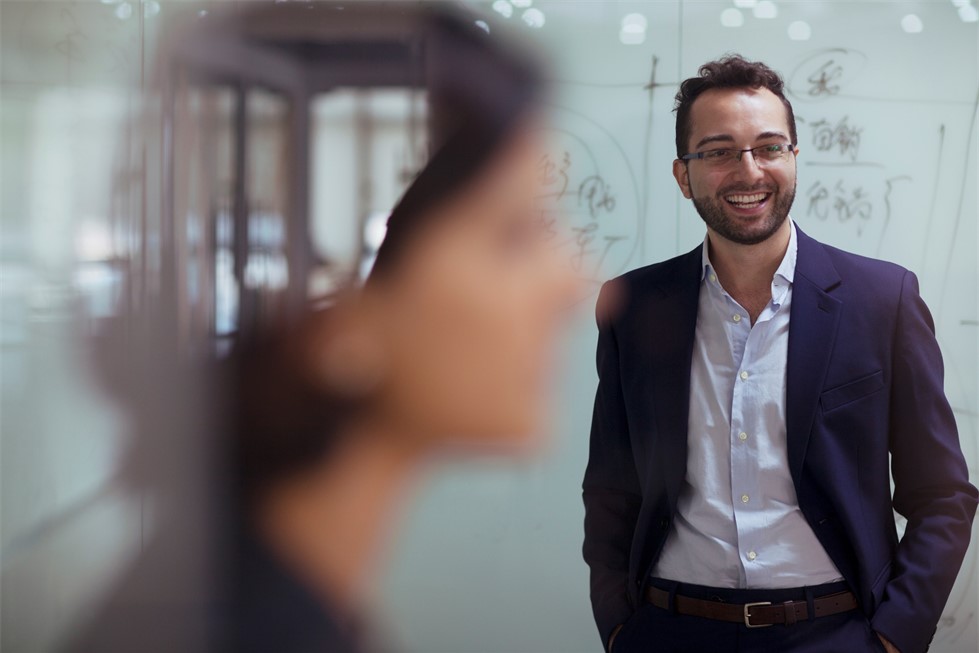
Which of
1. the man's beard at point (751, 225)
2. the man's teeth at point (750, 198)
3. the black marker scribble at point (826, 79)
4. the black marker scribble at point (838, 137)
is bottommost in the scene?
the man's beard at point (751, 225)

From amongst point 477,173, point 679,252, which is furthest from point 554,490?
point 477,173

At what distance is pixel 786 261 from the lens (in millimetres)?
1652

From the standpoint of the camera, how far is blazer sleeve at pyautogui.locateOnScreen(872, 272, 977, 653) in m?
1.55

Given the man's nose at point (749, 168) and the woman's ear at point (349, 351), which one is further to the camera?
the woman's ear at point (349, 351)

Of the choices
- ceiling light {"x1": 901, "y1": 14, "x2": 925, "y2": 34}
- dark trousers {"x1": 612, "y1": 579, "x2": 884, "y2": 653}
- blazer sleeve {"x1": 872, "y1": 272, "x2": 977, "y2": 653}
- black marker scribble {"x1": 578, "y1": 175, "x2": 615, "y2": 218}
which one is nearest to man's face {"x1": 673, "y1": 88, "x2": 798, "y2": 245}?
blazer sleeve {"x1": 872, "y1": 272, "x2": 977, "y2": 653}

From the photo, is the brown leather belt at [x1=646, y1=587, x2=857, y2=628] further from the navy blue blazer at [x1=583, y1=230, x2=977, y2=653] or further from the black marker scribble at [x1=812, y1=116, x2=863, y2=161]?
the black marker scribble at [x1=812, y1=116, x2=863, y2=161]

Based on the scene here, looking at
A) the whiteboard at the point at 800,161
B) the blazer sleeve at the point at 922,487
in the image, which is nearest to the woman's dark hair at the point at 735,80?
the blazer sleeve at the point at 922,487

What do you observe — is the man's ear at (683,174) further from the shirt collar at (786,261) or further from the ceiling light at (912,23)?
the ceiling light at (912,23)

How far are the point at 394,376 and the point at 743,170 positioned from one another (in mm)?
1189

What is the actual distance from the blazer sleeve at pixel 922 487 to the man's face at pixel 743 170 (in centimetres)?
28

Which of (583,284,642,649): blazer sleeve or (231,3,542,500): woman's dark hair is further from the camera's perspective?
(231,3,542,500): woman's dark hair

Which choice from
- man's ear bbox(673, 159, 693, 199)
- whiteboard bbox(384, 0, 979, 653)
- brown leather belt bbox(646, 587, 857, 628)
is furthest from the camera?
whiteboard bbox(384, 0, 979, 653)

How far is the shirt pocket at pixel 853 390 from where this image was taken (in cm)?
157

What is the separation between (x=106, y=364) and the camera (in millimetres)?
2621
